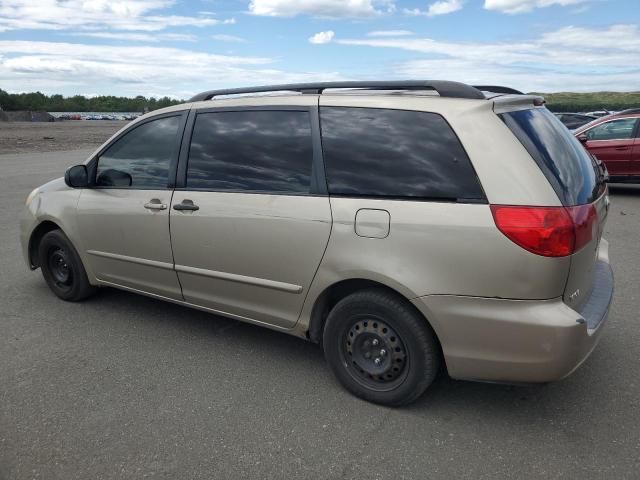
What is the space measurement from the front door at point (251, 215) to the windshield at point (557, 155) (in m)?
1.12

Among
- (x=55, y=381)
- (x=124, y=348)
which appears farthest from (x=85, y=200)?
(x=55, y=381)

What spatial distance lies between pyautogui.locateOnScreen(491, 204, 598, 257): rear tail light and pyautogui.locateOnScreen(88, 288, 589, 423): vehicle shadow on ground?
1.03 m

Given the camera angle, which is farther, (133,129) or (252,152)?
(133,129)

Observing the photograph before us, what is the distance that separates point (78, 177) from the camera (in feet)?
14.3

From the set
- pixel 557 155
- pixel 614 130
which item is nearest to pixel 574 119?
pixel 614 130

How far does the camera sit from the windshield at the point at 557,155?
2742 mm

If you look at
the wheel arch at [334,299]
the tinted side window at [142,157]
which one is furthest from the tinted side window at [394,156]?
the tinted side window at [142,157]

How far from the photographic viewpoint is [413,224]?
→ 2820 mm

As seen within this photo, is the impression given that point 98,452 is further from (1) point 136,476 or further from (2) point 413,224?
(2) point 413,224

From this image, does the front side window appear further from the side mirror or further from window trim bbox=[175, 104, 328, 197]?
the side mirror

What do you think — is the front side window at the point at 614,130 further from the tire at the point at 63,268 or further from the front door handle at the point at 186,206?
the tire at the point at 63,268

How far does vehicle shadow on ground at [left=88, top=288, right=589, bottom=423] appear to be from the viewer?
3.12 metres

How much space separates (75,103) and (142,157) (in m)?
129

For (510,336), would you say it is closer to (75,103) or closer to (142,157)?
(142,157)
